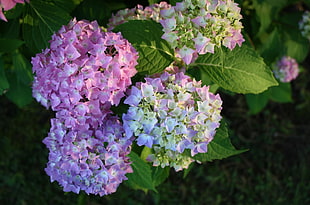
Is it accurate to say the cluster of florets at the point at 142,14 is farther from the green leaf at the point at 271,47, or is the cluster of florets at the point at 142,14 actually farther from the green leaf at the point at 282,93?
the green leaf at the point at 282,93

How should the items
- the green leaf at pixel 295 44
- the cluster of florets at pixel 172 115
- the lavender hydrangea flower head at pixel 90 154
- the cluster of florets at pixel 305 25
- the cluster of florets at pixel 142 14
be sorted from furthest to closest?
the green leaf at pixel 295 44 → the cluster of florets at pixel 305 25 → the cluster of florets at pixel 142 14 → the lavender hydrangea flower head at pixel 90 154 → the cluster of florets at pixel 172 115

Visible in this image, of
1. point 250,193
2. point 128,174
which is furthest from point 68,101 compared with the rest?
point 250,193

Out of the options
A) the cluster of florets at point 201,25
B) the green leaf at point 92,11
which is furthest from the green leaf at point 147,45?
the green leaf at point 92,11

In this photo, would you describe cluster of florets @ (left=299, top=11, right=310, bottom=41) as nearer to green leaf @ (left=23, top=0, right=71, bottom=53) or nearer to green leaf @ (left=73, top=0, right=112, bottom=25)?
green leaf @ (left=73, top=0, right=112, bottom=25)

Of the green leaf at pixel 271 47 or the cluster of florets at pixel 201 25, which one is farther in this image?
the green leaf at pixel 271 47

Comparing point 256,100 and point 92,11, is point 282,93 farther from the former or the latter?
point 92,11

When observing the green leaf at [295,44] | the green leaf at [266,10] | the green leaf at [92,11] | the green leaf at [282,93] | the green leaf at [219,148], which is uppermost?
the green leaf at [92,11]
